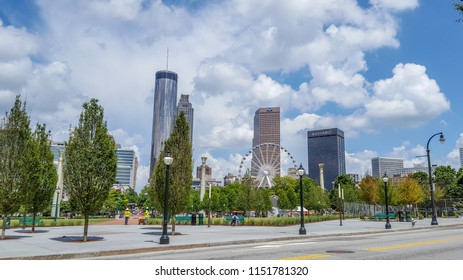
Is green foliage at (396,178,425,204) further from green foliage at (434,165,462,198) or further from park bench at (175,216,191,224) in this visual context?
green foliage at (434,165,462,198)

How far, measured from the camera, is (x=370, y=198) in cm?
6931

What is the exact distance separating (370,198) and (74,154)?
199 feet

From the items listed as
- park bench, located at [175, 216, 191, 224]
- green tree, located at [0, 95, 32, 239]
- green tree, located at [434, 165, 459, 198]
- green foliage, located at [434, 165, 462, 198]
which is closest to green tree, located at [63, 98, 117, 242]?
green tree, located at [0, 95, 32, 239]

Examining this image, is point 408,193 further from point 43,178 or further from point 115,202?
point 115,202

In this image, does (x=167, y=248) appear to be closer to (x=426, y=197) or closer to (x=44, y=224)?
(x=44, y=224)

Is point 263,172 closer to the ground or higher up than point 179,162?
higher up

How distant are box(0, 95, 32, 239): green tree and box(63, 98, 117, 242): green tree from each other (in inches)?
150

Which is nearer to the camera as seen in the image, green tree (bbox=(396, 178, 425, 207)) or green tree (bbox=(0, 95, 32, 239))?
green tree (bbox=(0, 95, 32, 239))

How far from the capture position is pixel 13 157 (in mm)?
22391

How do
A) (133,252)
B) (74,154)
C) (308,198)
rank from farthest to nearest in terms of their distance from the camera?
(308,198) → (74,154) → (133,252)

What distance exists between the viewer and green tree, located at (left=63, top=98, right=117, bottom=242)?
20.5 m

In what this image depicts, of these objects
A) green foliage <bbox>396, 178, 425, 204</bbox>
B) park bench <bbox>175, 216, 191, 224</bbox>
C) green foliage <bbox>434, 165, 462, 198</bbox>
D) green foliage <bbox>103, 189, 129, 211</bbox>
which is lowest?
park bench <bbox>175, 216, 191, 224</bbox>
